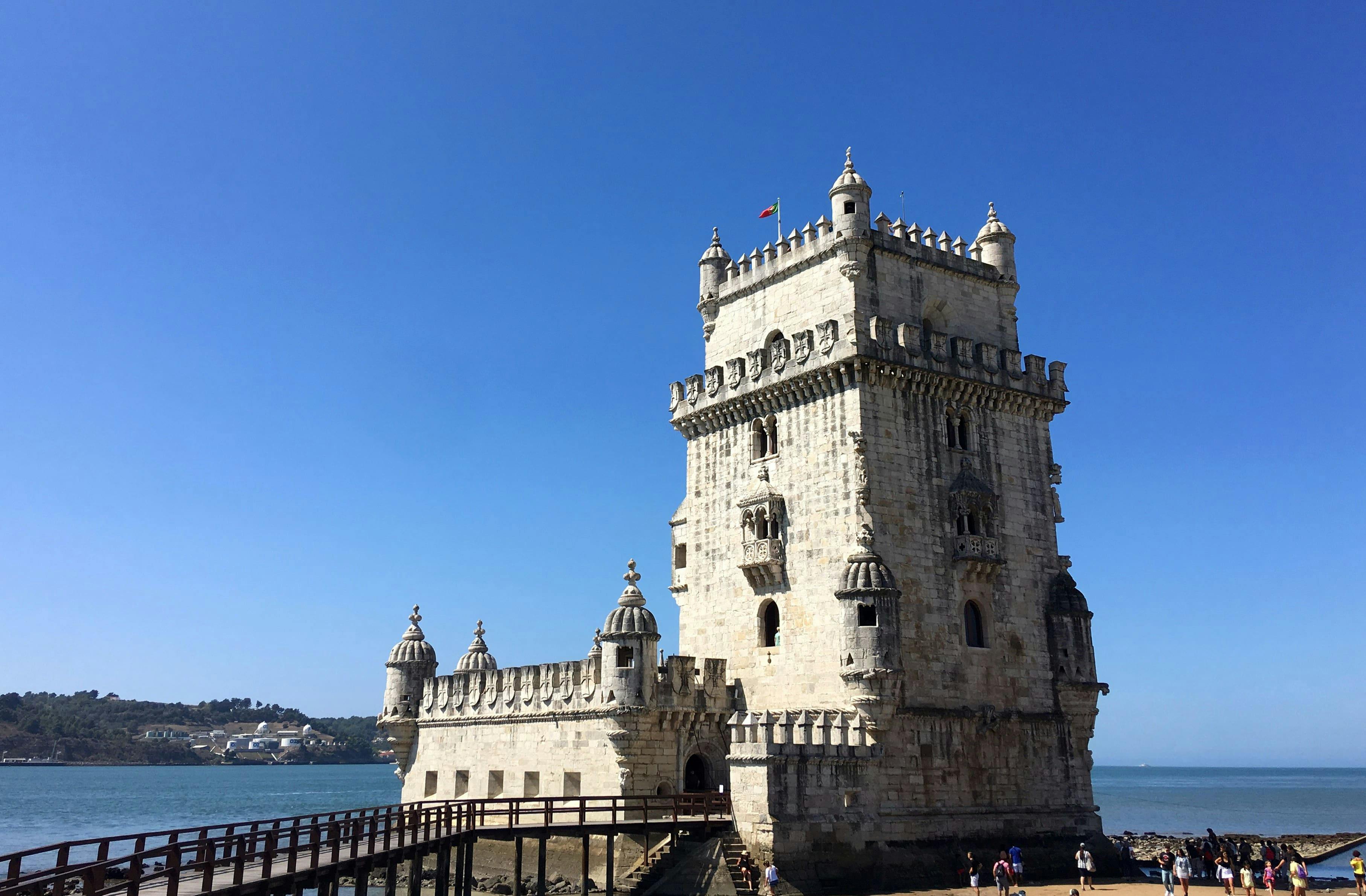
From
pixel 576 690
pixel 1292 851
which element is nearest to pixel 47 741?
pixel 576 690

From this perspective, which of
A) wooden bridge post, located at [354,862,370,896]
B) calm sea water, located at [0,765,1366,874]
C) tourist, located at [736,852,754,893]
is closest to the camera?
wooden bridge post, located at [354,862,370,896]

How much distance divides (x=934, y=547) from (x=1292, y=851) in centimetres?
1727

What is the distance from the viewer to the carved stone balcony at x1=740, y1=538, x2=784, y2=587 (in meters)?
35.8

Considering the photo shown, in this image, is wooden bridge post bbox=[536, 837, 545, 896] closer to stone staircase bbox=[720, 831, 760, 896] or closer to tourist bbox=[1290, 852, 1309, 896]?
stone staircase bbox=[720, 831, 760, 896]

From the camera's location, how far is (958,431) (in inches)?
1486

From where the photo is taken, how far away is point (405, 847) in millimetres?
27125

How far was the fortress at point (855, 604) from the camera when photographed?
3195cm

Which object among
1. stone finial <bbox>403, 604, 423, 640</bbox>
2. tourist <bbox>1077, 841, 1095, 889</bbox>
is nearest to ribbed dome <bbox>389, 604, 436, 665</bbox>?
stone finial <bbox>403, 604, 423, 640</bbox>

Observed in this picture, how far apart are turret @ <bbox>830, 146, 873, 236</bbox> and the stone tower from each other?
9cm

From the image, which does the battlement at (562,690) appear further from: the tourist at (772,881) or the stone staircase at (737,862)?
the tourist at (772,881)

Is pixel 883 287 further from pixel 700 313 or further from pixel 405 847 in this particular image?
pixel 405 847

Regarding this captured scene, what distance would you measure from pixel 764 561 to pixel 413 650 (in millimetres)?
18587

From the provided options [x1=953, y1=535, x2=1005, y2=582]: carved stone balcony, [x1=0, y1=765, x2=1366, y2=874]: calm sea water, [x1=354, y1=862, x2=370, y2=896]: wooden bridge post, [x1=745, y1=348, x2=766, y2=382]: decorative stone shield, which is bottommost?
[x1=0, y1=765, x2=1366, y2=874]: calm sea water

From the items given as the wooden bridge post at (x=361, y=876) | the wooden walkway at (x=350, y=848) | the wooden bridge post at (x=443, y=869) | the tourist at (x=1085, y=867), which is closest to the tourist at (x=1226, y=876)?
the tourist at (x=1085, y=867)
